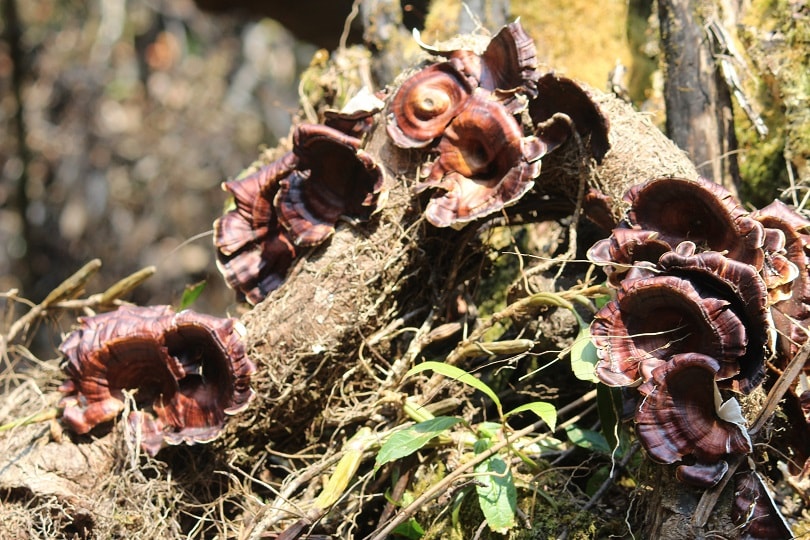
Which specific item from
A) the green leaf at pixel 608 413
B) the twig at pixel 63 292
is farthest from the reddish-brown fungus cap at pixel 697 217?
the twig at pixel 63 292

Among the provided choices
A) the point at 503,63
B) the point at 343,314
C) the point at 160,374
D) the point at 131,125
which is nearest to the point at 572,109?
the point at 503,63

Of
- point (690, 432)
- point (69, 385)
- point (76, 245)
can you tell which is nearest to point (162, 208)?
point (76, 245)

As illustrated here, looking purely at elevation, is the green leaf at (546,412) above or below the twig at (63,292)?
above

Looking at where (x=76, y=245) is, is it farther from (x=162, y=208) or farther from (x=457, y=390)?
(x=457, y=390)

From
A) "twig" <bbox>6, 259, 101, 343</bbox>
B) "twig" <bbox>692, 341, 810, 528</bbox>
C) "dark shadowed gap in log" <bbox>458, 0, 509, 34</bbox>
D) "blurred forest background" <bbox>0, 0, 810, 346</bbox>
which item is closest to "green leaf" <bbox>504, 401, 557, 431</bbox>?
"twig" <bbox>692, 341, 810, 528</bbox>

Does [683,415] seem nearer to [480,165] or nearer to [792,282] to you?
[792,282]

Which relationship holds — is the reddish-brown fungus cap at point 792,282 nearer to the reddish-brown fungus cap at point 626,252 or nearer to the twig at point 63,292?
the reddish-brown fungus cap at point 626,252
